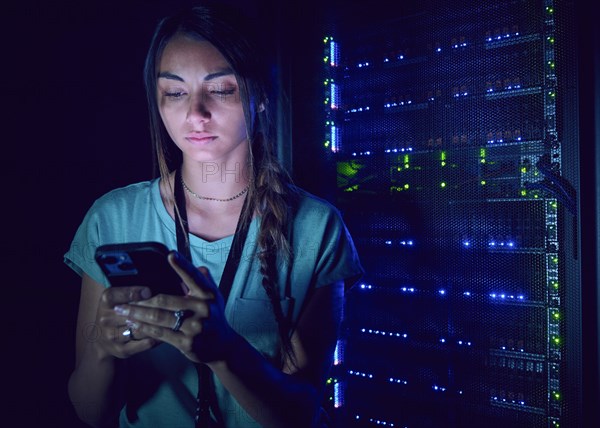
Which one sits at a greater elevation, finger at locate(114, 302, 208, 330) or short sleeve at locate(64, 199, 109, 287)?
short sleeve at locate(64, 199, 109, 287)

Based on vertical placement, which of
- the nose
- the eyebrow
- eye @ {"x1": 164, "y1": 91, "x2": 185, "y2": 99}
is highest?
the eyebrow

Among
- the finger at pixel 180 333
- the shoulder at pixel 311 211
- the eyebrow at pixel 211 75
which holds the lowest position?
the finger at pixel 180 333

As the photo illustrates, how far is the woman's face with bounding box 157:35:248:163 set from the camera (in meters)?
1.43

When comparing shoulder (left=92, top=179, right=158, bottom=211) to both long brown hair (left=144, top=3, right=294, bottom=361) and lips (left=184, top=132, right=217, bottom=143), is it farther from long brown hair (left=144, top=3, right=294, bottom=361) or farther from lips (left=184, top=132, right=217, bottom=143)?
lips (left=184, top=132, right=217, bottom=143)

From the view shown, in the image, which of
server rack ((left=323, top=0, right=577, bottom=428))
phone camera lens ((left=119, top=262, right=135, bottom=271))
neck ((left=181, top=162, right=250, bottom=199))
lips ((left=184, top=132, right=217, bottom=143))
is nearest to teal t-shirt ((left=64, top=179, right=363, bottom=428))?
neck ((left=181, top=162, right=250, bottom=199))

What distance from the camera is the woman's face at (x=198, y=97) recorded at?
1430 millimetres

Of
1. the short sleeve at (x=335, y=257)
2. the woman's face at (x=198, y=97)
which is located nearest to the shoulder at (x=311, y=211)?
the short sleeve at (x=335, y=257)

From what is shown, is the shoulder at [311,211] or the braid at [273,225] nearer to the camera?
the braid at [273,225]

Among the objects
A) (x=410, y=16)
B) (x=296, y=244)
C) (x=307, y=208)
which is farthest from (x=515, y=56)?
(x=296, y=244)

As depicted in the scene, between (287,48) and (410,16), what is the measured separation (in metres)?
0.64

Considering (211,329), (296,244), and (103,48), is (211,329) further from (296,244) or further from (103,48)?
(103,48)

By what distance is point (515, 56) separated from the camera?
5.74 feet

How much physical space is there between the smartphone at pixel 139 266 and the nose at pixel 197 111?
1.77ft

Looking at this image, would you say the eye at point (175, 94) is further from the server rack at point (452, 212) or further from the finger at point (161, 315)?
the server rack at point (452, 212)
